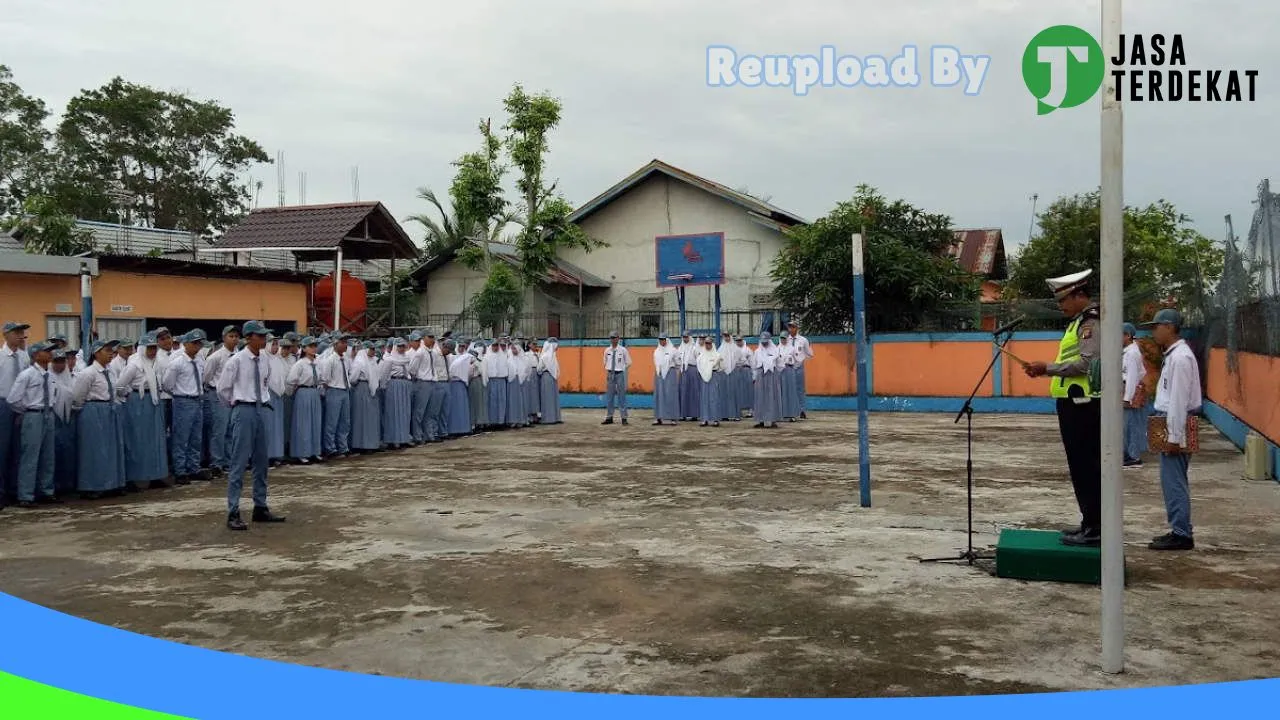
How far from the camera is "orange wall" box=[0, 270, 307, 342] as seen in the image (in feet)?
58.3

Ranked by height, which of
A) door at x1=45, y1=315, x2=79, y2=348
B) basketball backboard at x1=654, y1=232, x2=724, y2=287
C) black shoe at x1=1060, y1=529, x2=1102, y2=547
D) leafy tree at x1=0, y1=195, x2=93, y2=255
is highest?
leafy tree at x1=0, y1=195, x2=93, y2=255

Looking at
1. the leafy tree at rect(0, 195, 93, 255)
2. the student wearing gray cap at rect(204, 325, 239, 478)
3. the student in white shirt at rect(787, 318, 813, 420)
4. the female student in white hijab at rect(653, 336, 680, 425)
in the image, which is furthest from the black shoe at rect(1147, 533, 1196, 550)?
the leafy tree at rect(0, 195, 93, 255)

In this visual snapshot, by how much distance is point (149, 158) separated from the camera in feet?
127

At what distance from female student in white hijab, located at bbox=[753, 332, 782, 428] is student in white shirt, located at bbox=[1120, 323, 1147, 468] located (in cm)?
691

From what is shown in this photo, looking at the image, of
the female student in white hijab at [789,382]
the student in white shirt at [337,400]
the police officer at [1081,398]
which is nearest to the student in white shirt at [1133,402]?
the police officer at [1081,398]

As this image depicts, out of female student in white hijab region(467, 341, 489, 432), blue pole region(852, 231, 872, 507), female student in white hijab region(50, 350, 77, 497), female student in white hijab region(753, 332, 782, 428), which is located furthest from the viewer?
female student in white hijab region(753, 332, 782, 428)

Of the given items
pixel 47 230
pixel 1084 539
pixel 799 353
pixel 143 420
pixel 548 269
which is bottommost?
pixel 1084 539

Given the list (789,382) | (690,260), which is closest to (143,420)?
(789,382)

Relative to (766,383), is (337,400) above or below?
below

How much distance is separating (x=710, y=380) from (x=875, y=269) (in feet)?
17.5

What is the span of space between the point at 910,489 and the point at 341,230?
17.4 m

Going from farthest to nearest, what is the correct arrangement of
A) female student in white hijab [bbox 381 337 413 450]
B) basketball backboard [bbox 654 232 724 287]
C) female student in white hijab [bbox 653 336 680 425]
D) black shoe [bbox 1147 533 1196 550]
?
1. basketball backboard [bbox 654 232 724 287]
2. female student in white hijab [bbox 653 336 680 425]
3. female student in white hijab [bbox 381 337 413 450]
4. black shoe [bbox 1147 533 1196 550]

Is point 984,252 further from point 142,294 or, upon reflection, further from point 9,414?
point 9,414

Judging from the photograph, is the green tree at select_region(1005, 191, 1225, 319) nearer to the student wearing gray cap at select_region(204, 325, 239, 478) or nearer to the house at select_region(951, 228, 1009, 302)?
the house at select_region(951, 228, 1009, 302)
